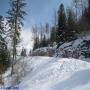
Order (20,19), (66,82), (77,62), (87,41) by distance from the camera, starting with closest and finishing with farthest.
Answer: (66,82) → (77,62) → (87,41) → (20,19)

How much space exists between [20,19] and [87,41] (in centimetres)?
1117

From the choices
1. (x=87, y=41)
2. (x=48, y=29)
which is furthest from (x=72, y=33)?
(x=48, y=29)

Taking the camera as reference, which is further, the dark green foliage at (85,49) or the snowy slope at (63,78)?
the dark green foliage at (85,49)

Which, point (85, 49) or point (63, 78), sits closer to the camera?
point (63, 78)

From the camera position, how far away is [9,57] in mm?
39281

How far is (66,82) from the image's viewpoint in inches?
419

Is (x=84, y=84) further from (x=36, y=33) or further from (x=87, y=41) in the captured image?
(x=36, y=33)

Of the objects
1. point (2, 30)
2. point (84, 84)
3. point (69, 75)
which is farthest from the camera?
point (2, 30)

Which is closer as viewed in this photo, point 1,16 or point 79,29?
point 1,16

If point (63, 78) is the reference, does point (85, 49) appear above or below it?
Answer: below

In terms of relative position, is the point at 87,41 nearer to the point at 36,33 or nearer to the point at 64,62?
the point at 64,62

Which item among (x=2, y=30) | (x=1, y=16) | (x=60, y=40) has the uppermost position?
(x=1, y=16)

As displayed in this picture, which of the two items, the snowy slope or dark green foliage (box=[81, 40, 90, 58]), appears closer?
the snowy slope

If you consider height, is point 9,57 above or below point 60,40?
below
